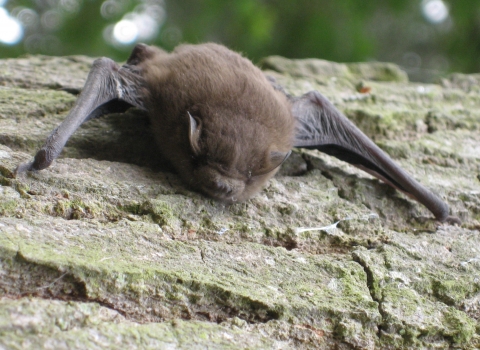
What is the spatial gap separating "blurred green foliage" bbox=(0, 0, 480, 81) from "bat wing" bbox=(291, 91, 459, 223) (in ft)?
11.8

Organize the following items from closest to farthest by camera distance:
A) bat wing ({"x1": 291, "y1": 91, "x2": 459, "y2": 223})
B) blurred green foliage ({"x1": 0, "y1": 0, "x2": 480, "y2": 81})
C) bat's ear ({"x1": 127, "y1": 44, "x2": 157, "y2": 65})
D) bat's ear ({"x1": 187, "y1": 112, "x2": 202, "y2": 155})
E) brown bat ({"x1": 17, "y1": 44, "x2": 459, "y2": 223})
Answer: bat's ear ({"x1": 187, "y1": 112, "x2": 202, "y2": 155}) < brown bat ({"x1": 17, "y1": 44, "x2": 459, "y2": 223}) < bat wing ({"x1": 291, "y1": 91, "x2": 459, "y2": 223}) < bat's ear ({"x1": 127, "y1": 44, "x2": 157, "y2": 65}) < blurred green foliage ({"x1": 0, "y1": 0, "x2": 480, "y2": 81})

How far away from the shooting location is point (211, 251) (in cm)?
330

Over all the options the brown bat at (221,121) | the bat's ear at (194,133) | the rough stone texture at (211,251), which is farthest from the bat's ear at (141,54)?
the bat's ear at (194,133)

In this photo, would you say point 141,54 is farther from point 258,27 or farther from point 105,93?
point 258,27

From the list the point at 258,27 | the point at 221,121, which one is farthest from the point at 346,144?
the point at 258,27

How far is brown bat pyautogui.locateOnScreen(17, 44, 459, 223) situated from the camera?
374 cm

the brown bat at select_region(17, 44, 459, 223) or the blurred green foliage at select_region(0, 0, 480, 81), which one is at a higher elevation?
the blurred green foliage at select_region(0, 0, 480, 81)

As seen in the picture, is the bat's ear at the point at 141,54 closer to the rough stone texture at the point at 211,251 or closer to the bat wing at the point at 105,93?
the bat wing at the point at 105,93

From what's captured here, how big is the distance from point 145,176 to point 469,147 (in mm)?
3327

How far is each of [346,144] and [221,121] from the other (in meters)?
1.27

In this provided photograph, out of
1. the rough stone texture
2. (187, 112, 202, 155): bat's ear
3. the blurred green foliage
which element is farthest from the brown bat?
the blurred green foliage

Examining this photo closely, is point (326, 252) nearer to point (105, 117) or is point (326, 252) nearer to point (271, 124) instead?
point (271, 124)

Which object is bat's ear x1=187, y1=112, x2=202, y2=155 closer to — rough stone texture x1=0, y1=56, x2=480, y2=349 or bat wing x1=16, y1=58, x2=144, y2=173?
rough stone texture x1=0, y1=56, x2=480, y2=349

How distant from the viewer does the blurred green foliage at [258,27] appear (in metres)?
8.27
